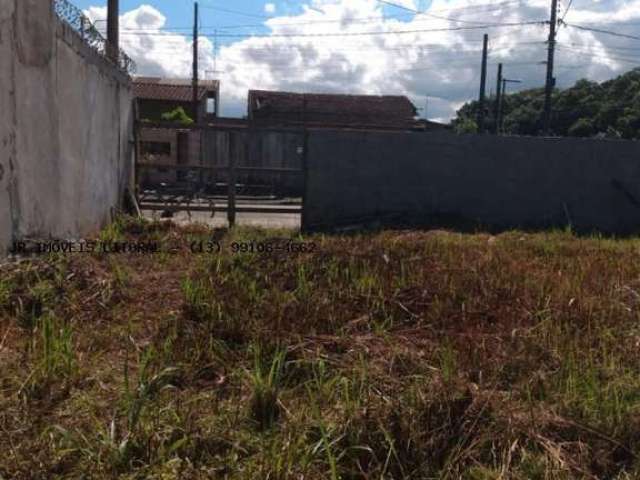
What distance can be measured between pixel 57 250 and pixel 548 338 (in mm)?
4530

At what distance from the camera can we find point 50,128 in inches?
242

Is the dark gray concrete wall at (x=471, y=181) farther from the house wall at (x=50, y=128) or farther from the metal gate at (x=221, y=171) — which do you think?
the house wall at (x=50, y=128)

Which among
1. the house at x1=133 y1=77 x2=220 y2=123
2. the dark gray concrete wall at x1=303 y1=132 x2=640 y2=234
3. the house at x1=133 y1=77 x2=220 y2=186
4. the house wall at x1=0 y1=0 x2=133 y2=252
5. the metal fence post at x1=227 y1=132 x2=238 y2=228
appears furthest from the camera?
the house at x1=133 y1=77 x2=220 y2=123

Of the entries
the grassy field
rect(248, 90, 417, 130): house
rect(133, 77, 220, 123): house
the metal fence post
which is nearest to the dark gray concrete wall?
the metal fence post

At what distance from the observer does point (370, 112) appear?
30.4 metres

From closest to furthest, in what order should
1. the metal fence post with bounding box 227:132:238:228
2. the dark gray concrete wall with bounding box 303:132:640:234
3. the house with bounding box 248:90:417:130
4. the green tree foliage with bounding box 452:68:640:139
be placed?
the metal fence post with bounding box 227:132:238:228 < the dark gray concrete wall with bounding box 303:132:640:234 < the house with bounding box 248:90:417:130 < the green tree foliage with bounding box 452:68:640:139

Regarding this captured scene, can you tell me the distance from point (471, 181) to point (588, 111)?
48.0 meters

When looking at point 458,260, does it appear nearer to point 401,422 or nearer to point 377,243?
point 377,243

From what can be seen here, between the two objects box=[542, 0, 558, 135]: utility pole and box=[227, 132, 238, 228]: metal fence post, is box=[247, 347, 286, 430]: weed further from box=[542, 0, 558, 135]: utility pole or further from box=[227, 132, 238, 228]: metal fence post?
box=[542, 0, 558, 135]: utility pole

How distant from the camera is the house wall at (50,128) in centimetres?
508

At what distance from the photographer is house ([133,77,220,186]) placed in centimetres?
1806

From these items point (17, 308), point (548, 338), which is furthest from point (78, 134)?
point (548, 338)

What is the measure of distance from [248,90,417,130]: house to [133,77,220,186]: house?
2529 mm

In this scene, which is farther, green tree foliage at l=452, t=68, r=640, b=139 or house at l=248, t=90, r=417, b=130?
green tree foliage at l=452, t=68, r=640, b=139
